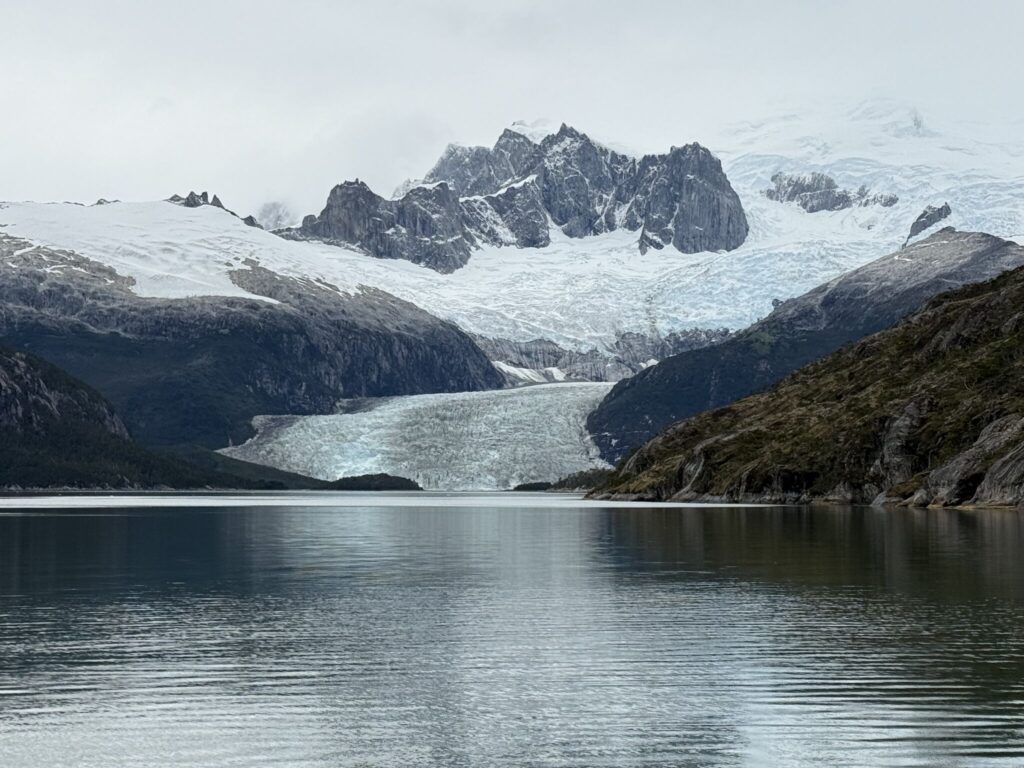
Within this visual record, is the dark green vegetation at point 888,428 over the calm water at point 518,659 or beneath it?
over

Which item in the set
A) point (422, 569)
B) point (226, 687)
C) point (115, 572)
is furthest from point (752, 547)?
point (226, 687)

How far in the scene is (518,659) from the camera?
34156mm

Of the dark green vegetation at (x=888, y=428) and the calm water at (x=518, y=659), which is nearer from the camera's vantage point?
the calm water at (x=518, y=659)

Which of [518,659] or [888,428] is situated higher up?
[888,428]

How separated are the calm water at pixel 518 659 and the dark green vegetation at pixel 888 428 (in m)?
61.3

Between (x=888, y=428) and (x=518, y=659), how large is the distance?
11357 centimetres

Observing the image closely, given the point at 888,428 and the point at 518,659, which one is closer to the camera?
the point at 518,659

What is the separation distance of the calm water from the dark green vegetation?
A: 61.3 meters

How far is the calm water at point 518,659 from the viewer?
2542 cm

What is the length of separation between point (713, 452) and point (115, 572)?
113 metres

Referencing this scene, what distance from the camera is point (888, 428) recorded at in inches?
5605

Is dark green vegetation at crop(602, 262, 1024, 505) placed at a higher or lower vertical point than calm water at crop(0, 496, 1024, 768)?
higher

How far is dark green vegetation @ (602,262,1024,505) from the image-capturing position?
412 feet

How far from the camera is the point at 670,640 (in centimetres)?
3700
